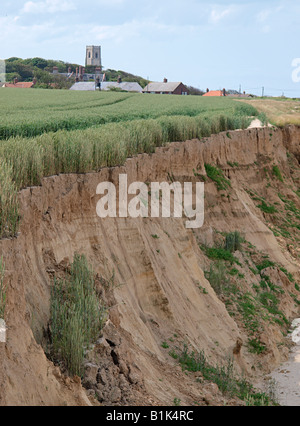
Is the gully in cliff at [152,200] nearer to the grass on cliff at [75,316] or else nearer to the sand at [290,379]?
the grass on cliff at [75,316]

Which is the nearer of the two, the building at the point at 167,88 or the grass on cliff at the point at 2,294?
the grass on cliff at the point at 2,294

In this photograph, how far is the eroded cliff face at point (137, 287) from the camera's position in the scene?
22.0 ft

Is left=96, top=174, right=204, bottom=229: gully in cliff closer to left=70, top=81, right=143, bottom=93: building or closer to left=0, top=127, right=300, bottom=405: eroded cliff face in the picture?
left=0, top=127, right=300, bottom=405: eroded cliff face

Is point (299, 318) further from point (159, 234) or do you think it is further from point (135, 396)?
point (135, 396)

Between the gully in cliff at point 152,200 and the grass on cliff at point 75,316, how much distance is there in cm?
286

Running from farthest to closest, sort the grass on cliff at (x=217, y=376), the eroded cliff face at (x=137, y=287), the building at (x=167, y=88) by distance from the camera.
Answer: the building at (x=167, y=88), the grass on cliff at (x=217, y=376), the eroded cliff face at (x=137, y=287)

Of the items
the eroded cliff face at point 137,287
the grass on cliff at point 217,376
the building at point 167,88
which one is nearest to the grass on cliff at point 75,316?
the eroded cliff face at point 137,287

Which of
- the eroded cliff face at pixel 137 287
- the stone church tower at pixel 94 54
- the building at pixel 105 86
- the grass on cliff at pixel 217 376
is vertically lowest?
the grass on cliff at pixel 217 376

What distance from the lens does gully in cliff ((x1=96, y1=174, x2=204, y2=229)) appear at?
11.8m

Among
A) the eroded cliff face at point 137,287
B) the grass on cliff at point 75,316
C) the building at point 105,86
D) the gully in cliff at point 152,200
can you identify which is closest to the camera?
the eroded cliff face at point 137,287

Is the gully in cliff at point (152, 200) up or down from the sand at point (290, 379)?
up

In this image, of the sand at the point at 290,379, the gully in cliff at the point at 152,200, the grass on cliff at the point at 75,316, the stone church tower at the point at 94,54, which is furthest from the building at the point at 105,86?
the stone church tower at the point at 94,54

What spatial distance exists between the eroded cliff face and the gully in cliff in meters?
0.19

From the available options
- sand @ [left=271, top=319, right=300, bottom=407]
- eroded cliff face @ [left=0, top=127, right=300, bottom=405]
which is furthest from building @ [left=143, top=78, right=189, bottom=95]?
sand @ [left=271, top=319, right=300, bottom=407]
